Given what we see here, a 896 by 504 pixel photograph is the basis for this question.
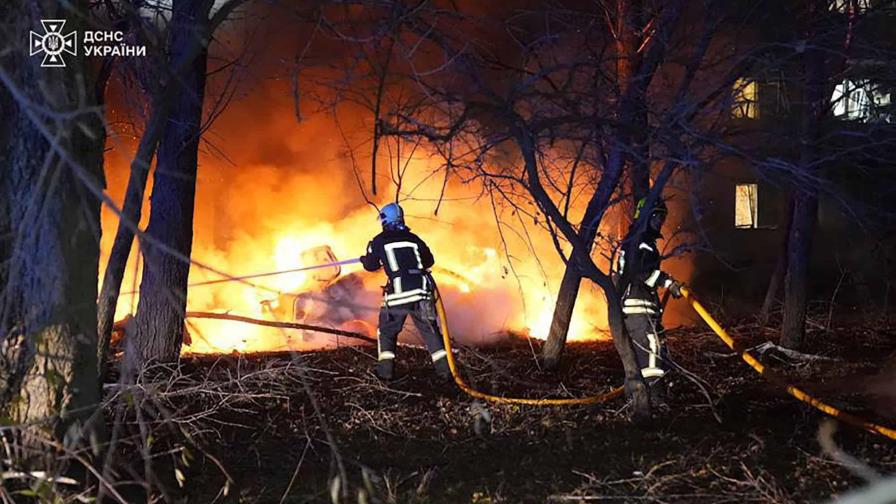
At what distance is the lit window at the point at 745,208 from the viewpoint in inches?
669

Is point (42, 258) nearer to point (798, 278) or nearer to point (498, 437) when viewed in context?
point (498, 437)

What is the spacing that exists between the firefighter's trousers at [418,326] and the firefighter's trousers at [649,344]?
181 cm

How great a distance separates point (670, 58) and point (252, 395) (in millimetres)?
4228

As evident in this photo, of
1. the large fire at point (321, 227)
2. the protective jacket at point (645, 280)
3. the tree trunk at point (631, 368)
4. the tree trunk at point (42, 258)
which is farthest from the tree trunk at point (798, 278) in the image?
the tree trunk at point (42, 258)

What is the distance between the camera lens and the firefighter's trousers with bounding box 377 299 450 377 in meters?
8.09

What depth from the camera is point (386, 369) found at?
26.4 feet

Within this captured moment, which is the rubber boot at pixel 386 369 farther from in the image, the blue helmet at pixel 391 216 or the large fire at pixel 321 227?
the large fire at pixel 321 227

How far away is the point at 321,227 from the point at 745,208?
892cm

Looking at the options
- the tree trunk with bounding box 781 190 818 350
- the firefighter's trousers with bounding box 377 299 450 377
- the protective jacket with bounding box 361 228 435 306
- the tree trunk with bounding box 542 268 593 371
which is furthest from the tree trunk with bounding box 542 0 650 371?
the tree trunk with bounding box 781 190 818 350

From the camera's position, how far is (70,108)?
4.88 metres

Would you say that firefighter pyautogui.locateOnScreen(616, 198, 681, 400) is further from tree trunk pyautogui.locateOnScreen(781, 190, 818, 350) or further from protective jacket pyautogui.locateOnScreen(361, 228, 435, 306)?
tree trunk pyautogui.locateOnScreen(781, 190, 818, 350)

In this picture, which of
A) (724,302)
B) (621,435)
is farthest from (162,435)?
(724,302)

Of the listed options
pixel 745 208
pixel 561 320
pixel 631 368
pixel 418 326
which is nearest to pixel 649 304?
pixel 631 368

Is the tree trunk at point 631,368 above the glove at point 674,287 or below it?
below
